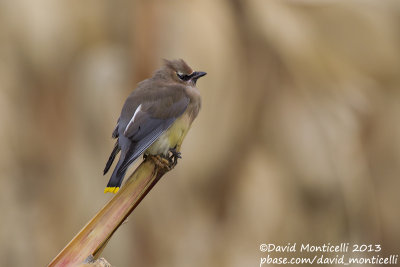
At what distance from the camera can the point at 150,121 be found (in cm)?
263

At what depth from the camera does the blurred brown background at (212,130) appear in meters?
5.40

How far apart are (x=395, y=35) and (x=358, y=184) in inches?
51.2

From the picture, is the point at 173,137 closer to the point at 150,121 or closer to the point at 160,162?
the point at 150,121

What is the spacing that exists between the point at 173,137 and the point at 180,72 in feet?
1.17

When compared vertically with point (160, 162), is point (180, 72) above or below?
above

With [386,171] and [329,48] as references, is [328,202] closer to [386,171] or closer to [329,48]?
[386,171]

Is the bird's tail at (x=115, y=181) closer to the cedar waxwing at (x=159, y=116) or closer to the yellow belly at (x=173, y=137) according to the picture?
the cedar waxwing at (x=159, y=116)

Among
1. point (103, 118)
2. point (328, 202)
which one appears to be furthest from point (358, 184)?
point (103, 118)

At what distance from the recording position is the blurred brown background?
5.40 metres

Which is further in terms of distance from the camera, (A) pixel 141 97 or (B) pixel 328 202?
(B) pixel 328 202

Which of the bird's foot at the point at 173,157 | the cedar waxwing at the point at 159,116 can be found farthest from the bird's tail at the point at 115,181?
the bird's foot at the point at 173,157

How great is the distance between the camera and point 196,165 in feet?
17.7

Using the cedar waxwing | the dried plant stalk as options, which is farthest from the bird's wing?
the dried plant stalk

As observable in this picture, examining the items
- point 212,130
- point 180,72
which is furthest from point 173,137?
point 212,130
